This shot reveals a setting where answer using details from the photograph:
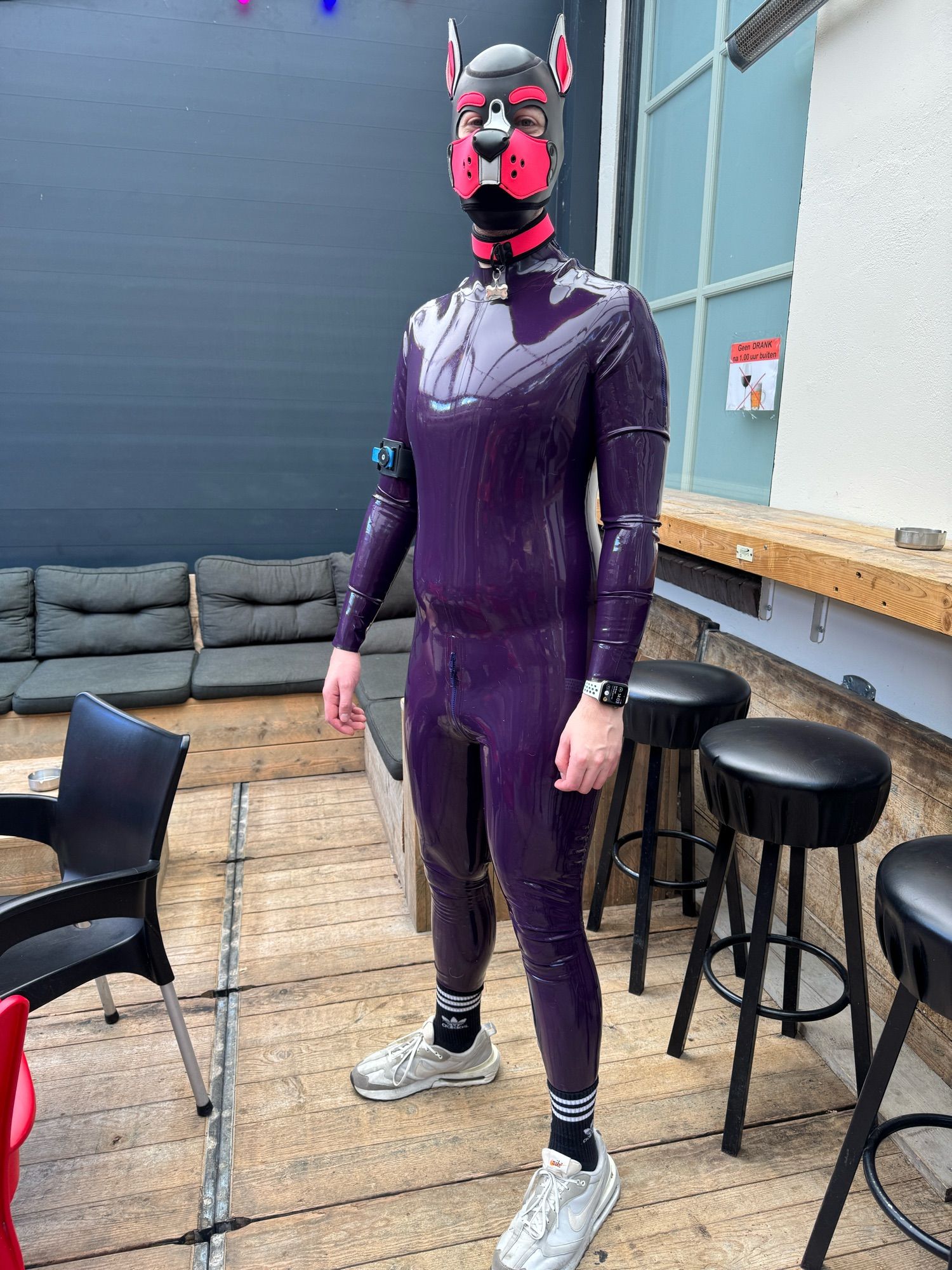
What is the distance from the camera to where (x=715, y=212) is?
3213 millimetres

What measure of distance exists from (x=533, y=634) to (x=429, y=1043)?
0.97 metres

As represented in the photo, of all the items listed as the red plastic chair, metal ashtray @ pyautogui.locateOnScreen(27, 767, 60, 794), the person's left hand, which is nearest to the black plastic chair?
the red plastic chair

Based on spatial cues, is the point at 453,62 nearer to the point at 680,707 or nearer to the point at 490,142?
the point at 490,142

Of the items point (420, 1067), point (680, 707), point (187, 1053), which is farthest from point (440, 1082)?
point (680, 707)

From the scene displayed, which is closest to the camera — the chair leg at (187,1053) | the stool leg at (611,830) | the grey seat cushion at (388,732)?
the chair leg at (187,1053)

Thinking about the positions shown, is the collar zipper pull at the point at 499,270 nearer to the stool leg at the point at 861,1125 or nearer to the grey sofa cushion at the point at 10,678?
the stool leg at the point at 861,1125

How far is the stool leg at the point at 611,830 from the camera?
2.15 m

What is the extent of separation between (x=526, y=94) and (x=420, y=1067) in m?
1.74

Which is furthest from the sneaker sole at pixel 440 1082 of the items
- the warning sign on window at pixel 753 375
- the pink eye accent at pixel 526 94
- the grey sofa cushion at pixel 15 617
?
the grey sofa cushion at pixel 15 617

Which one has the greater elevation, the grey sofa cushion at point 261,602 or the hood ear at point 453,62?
the hood ear at point 453,62

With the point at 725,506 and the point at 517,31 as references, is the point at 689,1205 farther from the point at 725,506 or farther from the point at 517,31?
the point at 517,31

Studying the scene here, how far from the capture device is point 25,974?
1.47 metres

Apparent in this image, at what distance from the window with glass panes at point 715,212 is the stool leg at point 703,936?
60.0 inches

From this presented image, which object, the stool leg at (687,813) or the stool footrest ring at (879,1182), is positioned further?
the stool leg at (687,813)
